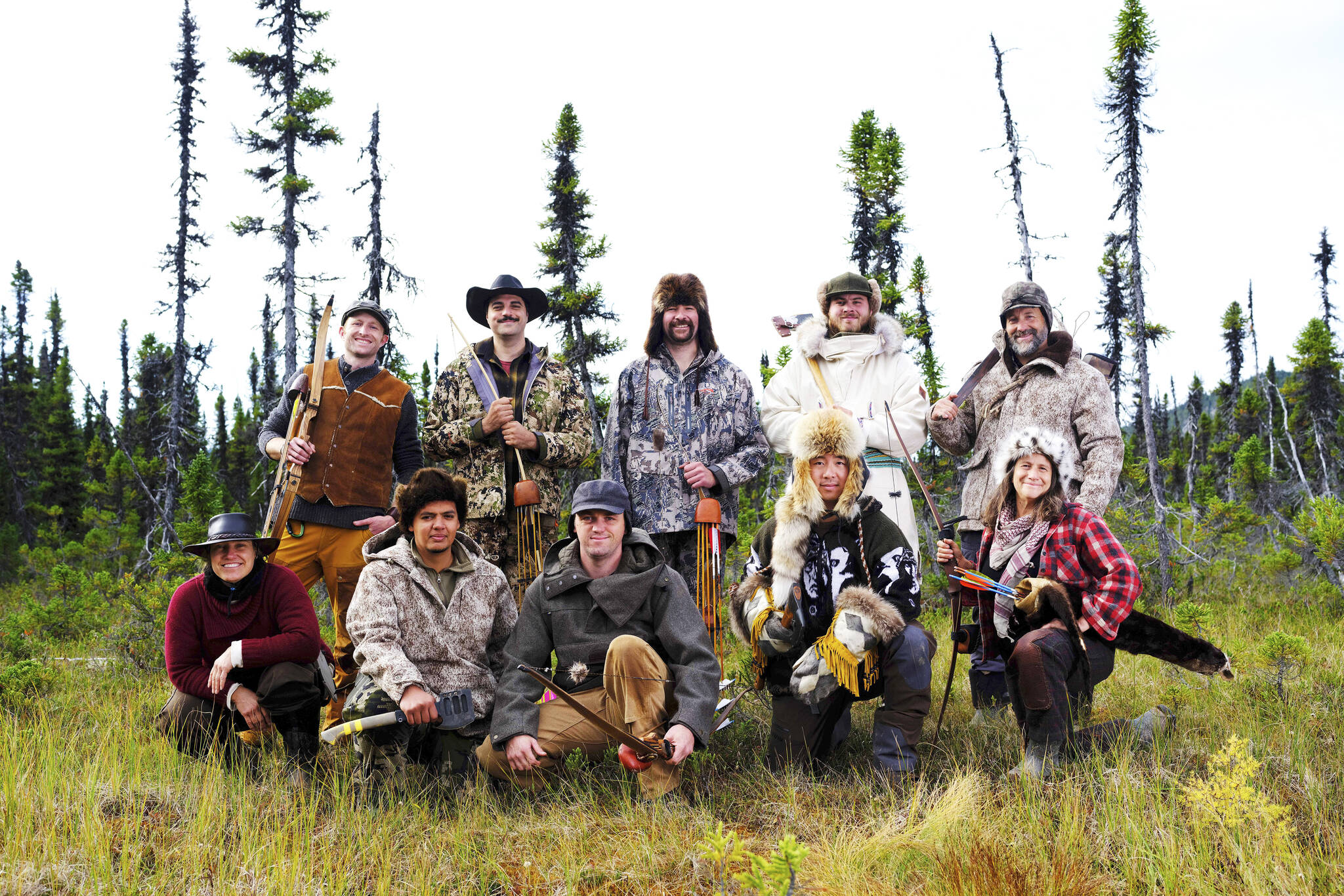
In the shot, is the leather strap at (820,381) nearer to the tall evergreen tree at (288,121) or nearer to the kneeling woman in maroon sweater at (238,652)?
the kneeling woman in maroon sweater at (238,652)

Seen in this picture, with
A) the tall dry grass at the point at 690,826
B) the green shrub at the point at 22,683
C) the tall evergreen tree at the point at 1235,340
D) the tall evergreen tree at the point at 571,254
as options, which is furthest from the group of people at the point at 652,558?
the tall evergreen tree at the point at 1235,340

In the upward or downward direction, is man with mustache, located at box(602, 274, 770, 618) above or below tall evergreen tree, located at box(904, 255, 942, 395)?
below

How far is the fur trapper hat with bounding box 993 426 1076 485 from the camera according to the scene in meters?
4.03

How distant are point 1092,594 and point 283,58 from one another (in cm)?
1628

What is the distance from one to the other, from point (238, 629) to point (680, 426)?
255 cm

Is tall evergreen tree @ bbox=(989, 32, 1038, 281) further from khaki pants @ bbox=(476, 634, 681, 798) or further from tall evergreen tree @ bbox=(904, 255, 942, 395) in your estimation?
khaki pants @ bbox=(476, 634, 681, 798)

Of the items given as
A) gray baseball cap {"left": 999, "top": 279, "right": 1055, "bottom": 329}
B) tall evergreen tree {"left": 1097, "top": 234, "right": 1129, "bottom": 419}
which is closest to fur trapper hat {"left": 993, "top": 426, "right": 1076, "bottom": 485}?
gray baseball cap {"left": 999, "top": 279, "right": 1055, "bottom": 329}

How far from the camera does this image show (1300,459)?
98.5 feet

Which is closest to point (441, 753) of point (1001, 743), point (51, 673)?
point (1001, 743)

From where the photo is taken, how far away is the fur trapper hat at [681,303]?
4953 millimetres

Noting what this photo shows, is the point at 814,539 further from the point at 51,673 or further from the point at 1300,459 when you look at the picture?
the point at 1300,459

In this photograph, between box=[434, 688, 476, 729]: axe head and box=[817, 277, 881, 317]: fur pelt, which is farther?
box=[817, 277, 881, 317]: fur pelt

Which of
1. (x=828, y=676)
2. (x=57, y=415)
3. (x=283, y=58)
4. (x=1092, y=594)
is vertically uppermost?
(x=283, y=58)

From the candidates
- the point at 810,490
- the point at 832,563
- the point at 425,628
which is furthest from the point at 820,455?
the point at 425,628
